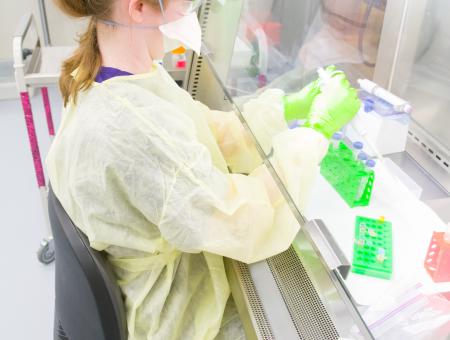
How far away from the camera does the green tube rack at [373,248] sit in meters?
0.75

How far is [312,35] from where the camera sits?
136 cm

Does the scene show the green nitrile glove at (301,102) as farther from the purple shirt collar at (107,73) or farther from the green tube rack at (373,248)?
the purple shirt collar at (107,73)

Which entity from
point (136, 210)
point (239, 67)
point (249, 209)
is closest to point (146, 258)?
point (136, 210)

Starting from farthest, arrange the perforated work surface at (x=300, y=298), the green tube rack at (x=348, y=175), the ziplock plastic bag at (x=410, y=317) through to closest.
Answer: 1. the green tube rack at (x=348, y=175)
2. the perforated work surface at (x=300, y=298)
3. the ziplock plastic bag at (x=410, y=317)

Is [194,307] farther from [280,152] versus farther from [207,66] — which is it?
[207,66]

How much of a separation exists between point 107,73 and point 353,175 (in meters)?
0.56

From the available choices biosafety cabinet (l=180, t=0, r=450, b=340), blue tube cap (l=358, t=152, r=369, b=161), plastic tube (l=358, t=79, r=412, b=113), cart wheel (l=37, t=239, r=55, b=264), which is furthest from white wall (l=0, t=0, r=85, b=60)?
blue tube cap (l=358, t=152, r=369, b=161)

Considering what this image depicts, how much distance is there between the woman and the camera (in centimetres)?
75

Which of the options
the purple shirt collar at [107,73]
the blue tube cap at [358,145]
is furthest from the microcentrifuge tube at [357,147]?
the purple shirt collar at [107,73]

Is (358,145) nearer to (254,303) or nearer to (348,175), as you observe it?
(348,175)

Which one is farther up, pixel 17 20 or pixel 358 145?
pixel 358 145

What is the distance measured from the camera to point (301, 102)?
3.46 ft

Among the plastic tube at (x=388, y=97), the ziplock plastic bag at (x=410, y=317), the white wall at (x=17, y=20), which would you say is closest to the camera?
the ziplock plastic bag at (x=410, y=317)

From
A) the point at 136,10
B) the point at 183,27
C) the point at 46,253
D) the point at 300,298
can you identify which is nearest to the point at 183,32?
the point at 183,27
